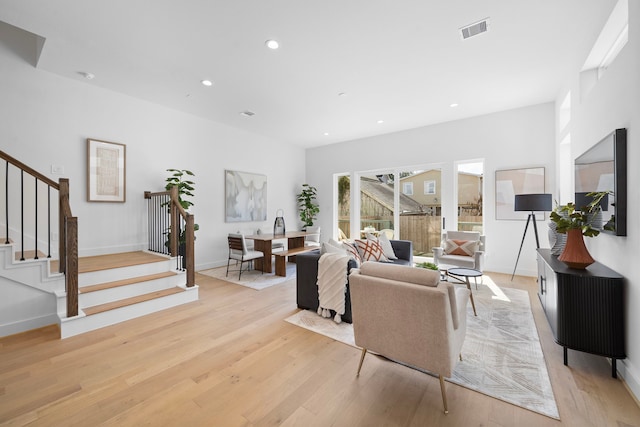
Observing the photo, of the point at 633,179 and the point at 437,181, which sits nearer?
the point at 633,179

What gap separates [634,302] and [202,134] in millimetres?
6266

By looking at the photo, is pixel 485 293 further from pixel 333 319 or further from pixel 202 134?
pixel 202 134

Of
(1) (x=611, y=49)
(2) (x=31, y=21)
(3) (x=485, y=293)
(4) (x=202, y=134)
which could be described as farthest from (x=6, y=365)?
(1) (x=611, y=49)

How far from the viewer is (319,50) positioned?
10.2ft

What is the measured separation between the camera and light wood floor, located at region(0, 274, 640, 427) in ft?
5.42

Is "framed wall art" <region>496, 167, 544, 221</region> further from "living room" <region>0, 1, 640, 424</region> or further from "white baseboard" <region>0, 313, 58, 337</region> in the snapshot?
"white baseboard" <region>0, 313, 58, 337</region>

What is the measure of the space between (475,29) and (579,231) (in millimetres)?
2179

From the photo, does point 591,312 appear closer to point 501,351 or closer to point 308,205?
point 501,351

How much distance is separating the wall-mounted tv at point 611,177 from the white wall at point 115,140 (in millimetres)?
5451

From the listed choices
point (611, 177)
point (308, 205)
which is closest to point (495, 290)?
point (611, 177)

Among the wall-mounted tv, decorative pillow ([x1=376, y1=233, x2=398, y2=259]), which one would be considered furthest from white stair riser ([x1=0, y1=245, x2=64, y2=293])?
the wall-mounted tv

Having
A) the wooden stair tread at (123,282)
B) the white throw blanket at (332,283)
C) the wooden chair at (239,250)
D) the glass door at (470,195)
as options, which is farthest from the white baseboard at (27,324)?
the glass door at (470,195)

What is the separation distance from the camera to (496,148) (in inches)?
202

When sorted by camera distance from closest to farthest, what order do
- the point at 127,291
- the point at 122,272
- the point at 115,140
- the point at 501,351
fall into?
the point at 501,351, the point at 127,291, the point at 122,272, the point at 115,140
